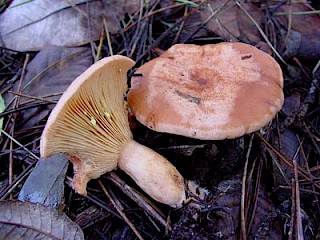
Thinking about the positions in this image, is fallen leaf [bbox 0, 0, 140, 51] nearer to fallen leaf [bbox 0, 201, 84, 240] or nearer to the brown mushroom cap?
the brown mushroom cap

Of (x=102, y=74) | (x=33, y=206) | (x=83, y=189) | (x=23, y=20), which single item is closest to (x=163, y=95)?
(x=102, y=74)

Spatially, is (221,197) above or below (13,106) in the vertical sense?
below

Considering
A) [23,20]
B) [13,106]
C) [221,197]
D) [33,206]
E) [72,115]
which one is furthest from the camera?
[23,20]

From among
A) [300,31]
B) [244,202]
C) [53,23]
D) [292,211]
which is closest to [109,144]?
[244,202]

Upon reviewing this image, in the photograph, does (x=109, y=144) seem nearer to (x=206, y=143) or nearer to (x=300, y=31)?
(x=206, y=143)

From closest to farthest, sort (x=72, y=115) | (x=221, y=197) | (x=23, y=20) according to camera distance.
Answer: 1. (x=72, y=115)
2. (x=221, y=197)
3. (x=23, y=20)

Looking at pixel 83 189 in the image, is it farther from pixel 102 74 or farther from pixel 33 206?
pixel 102 74

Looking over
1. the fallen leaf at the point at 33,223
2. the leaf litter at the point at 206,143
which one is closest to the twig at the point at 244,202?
the leaf litter at the point at 206,143

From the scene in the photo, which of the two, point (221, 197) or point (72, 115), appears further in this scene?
point (221, 197)
